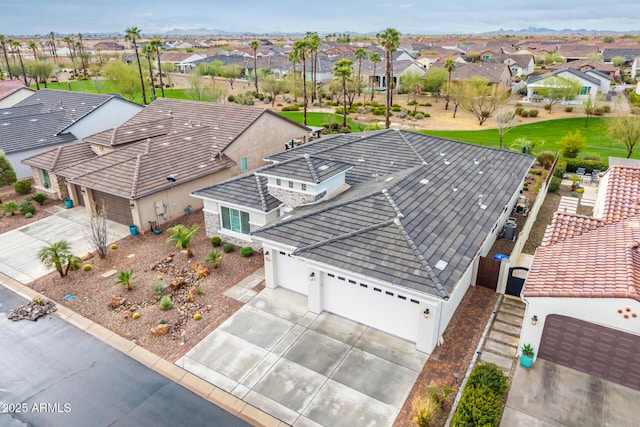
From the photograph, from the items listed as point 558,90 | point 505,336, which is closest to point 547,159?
point 505,336

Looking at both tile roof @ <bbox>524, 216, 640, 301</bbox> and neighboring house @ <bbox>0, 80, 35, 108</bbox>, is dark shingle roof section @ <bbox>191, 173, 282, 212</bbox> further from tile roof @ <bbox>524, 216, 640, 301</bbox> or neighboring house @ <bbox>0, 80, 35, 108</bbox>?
neighboring house @ <bbox>0, 80, 35, 108</bbox>

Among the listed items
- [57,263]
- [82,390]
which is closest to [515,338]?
[82,390]

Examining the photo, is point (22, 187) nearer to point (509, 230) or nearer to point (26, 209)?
point (26, 209)

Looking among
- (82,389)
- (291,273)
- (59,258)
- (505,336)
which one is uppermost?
(291,273)

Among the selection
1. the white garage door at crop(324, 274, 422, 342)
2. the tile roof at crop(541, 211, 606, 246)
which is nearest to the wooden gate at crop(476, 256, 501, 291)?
the tile roof at crop(541, 211, 606, 246)

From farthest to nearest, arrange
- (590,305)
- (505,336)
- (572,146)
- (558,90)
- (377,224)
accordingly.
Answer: (558,90) < (572,146) < (377,224) < (505,336) < (590,305)

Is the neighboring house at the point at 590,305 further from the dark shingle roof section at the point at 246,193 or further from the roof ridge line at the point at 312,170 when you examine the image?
the dark shingle roof section at the point at 246,193
